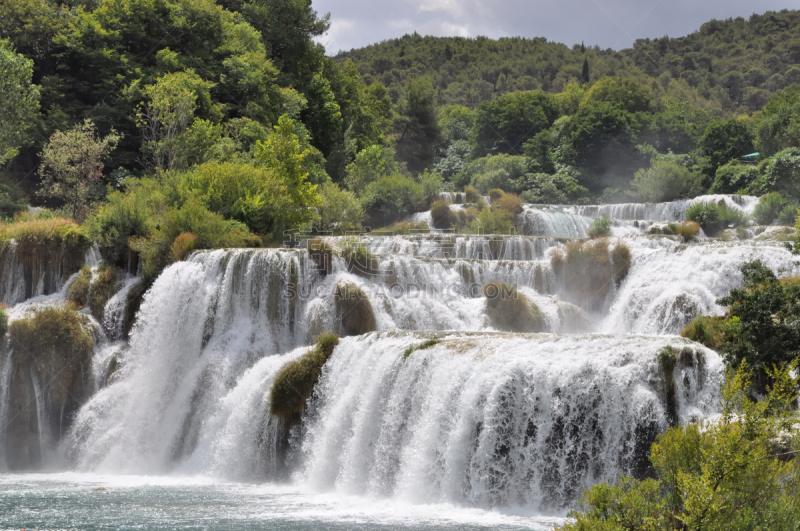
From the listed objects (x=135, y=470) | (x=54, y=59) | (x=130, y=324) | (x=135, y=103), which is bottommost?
(x=135, y=470)

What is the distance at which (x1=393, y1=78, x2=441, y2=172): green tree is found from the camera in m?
63.0

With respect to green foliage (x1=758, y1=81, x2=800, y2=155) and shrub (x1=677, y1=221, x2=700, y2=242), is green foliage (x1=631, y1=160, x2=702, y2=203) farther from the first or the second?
shrub (x1=677, y1=221, x2=700, y2=242)

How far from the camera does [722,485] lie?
629 cm

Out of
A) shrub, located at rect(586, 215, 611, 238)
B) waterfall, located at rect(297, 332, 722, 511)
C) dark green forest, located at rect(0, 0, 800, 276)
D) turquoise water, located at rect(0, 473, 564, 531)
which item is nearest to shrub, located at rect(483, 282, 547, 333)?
waterfall, located at rect(297, 332, 722, 511)

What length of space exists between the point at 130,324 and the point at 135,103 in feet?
55.7

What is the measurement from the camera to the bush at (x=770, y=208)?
31.0 metres

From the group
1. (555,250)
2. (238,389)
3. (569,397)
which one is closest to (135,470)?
(238,389)

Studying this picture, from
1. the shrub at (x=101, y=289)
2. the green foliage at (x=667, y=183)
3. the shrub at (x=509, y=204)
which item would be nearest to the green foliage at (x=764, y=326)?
the shrub at (x=101, y=289)

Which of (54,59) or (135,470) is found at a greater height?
(54,59)

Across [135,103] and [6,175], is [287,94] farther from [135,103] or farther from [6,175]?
[6,175]

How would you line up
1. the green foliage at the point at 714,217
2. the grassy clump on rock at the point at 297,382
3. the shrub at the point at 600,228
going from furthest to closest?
the green foliage at the point at 714,217 < the shrub at the point at 600,228 < the grassy clump on rock at the point at 297,382

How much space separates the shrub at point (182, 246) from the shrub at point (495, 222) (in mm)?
15975

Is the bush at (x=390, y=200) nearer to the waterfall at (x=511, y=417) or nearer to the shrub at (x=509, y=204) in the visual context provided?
the shrub at (x=509, y=204)

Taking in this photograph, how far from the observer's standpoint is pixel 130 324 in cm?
2105
